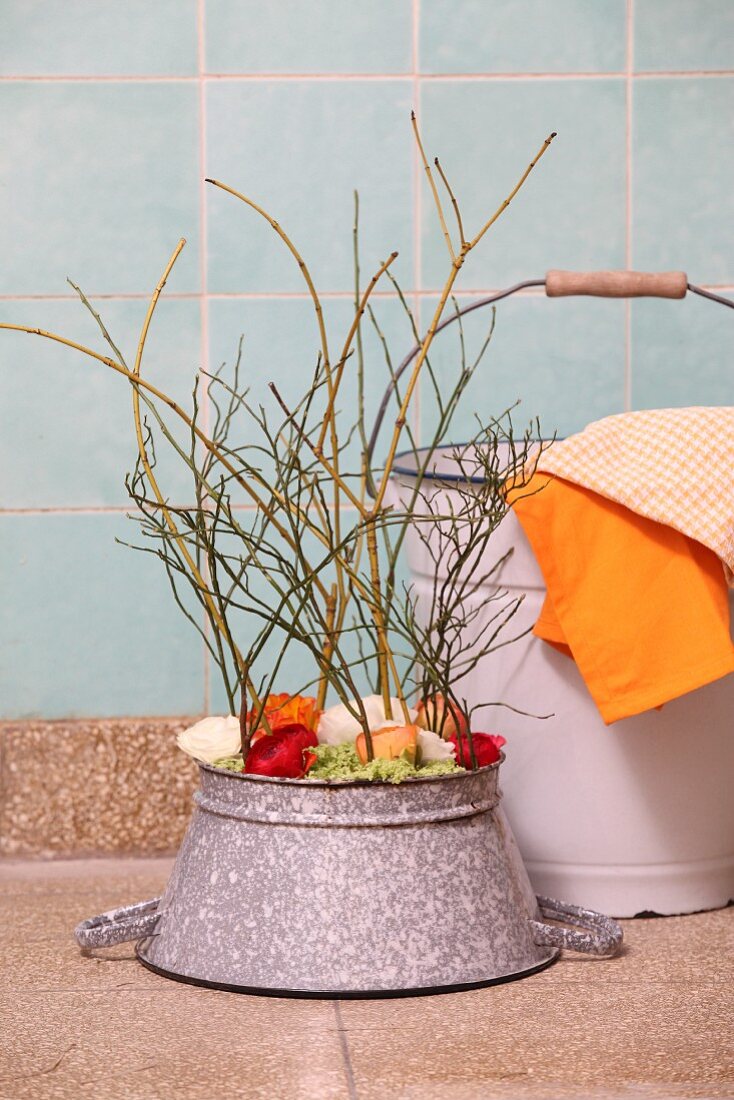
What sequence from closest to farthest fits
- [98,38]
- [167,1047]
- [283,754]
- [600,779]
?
[167,1047] < [283,754] < [600,779] < [98,38]

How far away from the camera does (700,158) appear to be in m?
1.56

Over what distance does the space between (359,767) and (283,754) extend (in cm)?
7

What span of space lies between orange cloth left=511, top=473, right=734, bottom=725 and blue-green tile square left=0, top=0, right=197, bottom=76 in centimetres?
75

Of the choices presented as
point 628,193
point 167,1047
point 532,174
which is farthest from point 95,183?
point 167,1047

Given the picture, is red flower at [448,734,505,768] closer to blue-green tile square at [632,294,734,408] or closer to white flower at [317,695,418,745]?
white flower at [317,695,418,745]

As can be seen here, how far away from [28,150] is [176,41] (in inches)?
8.6

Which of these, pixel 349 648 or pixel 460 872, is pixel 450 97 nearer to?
pixel 349 648

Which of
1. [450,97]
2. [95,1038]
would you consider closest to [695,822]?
[95,1038]

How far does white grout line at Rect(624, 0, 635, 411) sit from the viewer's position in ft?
5.07

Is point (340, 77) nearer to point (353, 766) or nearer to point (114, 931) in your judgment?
point (353, 766)

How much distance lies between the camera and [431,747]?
107 centimetres

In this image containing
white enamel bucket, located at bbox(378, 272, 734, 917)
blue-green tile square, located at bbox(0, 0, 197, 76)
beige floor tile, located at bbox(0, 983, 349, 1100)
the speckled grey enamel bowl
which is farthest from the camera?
blue-green tile square, located at bbox(0, 0, 197, 76)

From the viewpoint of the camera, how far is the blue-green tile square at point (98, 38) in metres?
1.52

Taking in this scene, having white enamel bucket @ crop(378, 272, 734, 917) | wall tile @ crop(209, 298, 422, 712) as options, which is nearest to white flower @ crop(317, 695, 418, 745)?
white enamel bucket @ crop(378, 272, 734, 917)
